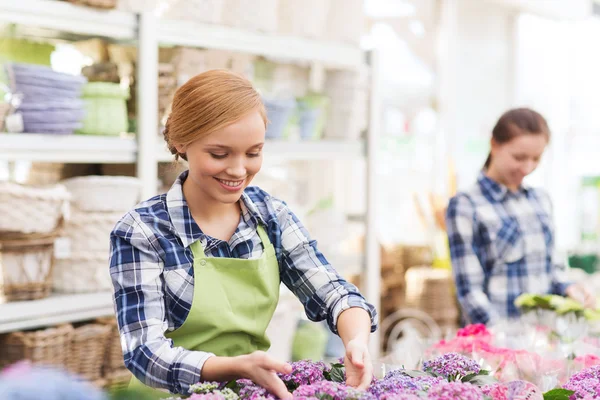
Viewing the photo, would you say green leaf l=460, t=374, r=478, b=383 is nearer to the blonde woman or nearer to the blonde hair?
the blonde woman

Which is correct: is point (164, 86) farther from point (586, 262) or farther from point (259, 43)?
point (586, 262)

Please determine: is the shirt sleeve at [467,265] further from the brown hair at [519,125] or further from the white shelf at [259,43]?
the white shelf at [259,43]

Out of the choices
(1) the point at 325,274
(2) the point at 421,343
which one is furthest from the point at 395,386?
(2) the point at 421,343

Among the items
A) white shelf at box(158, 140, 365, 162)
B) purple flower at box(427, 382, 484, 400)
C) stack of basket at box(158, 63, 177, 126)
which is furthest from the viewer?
white shelf at box(158, 140, 365, 162)

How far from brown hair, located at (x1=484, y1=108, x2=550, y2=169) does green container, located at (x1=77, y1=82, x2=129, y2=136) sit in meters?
1.43

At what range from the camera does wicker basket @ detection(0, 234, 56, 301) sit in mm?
2852

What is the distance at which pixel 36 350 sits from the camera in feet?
9.32

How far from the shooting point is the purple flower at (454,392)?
122 centimetres

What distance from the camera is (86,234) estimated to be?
3.06 meters

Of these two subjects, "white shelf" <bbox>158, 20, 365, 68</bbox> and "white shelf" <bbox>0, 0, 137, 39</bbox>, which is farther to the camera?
"white shelf" <bbox>158, 20, 365, 68</bbox>

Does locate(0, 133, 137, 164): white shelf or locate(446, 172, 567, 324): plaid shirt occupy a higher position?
locate(0, 133, 137, 164): white shelf

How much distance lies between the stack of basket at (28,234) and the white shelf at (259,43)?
2.65ft

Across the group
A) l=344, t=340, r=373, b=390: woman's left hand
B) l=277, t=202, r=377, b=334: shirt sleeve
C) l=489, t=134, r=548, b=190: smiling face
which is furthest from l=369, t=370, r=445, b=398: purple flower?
l=489, t=134, r=548, b=190: smiling face

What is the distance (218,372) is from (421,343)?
84cm
